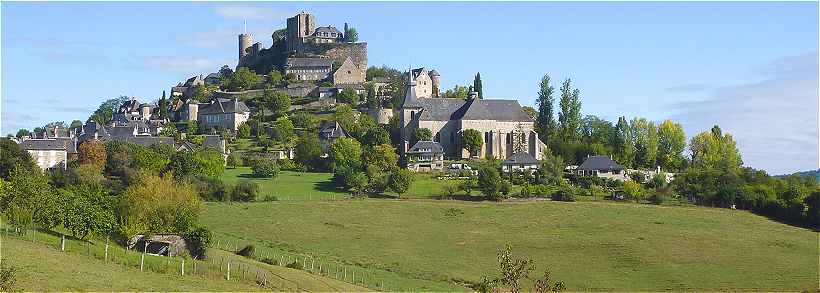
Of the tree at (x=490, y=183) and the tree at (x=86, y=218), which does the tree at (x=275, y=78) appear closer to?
the tree at (x=490, y=183)

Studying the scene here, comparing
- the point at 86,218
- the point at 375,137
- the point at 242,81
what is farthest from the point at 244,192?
the point at 242,81

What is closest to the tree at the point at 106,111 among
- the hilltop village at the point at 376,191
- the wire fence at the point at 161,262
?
the hilltop village at the point at 376,191

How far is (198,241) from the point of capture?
146 feet

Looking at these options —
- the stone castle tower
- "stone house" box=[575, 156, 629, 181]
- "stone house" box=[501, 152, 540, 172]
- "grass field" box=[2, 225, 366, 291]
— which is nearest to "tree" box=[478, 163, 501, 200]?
"stone house" box=[501, 152, 540, 172]

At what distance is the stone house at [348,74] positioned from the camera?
115562 millimetres

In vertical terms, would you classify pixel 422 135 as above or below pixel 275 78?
below

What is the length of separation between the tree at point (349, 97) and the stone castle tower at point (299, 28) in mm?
18136

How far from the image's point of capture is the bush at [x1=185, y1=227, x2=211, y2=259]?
4409 centimetres

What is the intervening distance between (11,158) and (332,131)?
3337 cm

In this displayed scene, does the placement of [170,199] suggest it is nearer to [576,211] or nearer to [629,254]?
[629,254]

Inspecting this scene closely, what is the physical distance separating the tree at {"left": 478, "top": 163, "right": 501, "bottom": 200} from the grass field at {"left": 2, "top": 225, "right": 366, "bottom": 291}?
103ft

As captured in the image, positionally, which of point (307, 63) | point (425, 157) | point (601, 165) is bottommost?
point (601, 165)

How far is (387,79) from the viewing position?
4673 inches

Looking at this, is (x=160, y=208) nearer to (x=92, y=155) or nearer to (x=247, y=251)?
(x=247, y=251)
